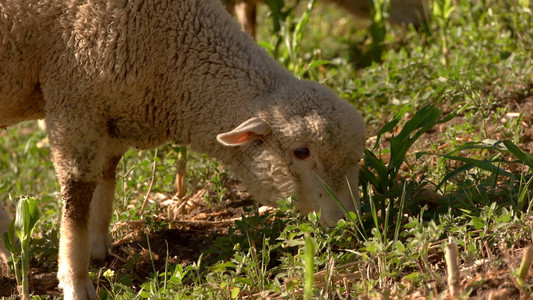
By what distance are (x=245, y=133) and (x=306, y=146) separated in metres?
0.32

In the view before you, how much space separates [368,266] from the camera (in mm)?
3225

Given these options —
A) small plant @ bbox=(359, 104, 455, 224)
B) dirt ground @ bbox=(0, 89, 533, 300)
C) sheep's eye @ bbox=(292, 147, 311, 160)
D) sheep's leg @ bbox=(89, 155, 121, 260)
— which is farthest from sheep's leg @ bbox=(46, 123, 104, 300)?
small plant @ bbox=(359, 104, 455, 224)

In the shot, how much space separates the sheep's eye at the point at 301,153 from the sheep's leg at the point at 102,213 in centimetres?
123

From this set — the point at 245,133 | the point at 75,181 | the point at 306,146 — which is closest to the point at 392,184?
the point at 306,146

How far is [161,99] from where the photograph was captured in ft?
12.2

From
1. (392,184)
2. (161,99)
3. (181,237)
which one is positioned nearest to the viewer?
(161,99)

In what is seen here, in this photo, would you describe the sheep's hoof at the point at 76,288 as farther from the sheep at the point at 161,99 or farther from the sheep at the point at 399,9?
the sheep at the point at 399,9

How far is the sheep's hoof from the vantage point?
375 centimetres

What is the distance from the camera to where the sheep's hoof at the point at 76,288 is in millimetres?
3746

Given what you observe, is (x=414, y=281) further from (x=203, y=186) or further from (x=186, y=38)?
(x=203, y=186)

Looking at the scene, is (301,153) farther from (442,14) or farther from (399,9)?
(399,9)

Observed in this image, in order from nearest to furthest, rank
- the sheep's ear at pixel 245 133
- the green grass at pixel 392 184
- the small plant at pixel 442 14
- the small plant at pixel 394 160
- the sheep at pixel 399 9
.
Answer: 1. the green grass at pixel 392 184
2. the sheep's ear at pixel 245 133
3. the small plant at pixel 394 160
4. the small plant at pixel 442 14
5. the sheep at pixel 399 9

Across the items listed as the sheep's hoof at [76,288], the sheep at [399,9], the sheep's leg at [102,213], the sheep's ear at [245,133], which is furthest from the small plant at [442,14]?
the sheep's hoof at [76,288]

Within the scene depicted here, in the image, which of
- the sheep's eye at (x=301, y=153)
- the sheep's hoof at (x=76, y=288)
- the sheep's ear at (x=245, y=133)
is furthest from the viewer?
the sheep's hoof at (x=76, y=288)
